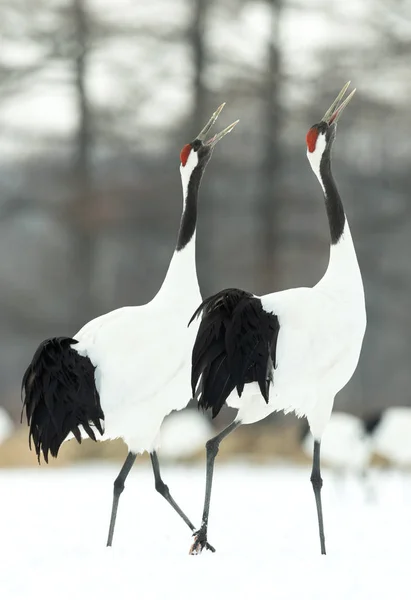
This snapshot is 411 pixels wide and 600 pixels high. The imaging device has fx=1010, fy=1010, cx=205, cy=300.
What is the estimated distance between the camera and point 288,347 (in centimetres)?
493

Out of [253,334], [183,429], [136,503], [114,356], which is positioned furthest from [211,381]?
[183,429]

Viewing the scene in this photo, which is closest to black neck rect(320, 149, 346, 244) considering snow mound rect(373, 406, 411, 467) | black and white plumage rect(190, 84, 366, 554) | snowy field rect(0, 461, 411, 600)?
black and white plumage rect(190, 84, 366, 554)

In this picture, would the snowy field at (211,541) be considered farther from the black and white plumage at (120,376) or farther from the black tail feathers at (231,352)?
the black tail feathers at (231,352)

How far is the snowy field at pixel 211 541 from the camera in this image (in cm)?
423

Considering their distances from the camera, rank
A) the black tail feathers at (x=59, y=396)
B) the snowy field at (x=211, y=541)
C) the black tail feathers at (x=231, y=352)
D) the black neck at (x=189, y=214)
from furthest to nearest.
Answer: the black neck at (x=189, y=214)
the black tail feathers at (x=59, y=396)
the black tail feathers at (x=231, y=352)
the snowy field at (x=211, y=541)

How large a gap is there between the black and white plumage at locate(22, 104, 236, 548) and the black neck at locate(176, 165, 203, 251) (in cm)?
10

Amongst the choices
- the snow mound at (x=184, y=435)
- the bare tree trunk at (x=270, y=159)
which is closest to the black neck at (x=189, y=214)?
the snow mound at (x=184, y=435)

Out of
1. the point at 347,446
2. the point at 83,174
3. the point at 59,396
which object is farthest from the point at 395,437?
the point at 83,174

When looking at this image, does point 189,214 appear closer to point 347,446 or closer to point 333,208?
point 333,208

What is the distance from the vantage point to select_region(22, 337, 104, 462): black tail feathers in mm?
5000

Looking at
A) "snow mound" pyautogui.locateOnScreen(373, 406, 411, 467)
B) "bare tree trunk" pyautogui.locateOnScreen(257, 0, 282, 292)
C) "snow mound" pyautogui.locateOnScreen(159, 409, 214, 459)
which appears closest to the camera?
"snow mound" pyautogui.locateOnScreen(373, 406, 411, 467)

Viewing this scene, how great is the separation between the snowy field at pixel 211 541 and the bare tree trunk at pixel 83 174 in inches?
174

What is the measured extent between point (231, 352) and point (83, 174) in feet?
29.8

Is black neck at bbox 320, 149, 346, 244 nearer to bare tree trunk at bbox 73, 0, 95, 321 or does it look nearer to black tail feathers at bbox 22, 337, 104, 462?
black tail feathers at bbox 22, 337, 104, 462
